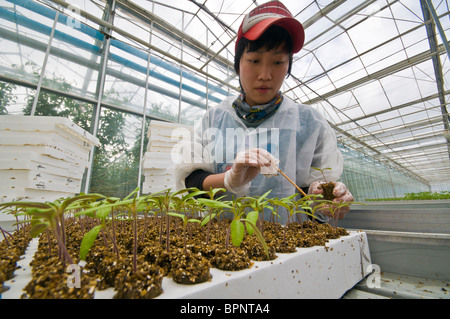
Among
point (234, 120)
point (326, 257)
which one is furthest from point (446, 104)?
point (326, 257)

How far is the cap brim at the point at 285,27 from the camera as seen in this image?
2.91 feet

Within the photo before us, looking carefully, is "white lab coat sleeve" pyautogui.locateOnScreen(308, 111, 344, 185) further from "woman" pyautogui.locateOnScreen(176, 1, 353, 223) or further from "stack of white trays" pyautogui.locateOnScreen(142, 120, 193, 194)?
"stack of white trays" pyautogui.locateOnScreen(142, 120, 193, 194)

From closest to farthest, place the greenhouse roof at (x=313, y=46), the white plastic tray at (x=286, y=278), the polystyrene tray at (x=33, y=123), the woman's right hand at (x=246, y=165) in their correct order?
the white plastic tray at (x=286, y=278)
the woman's right hand at (x=246, y=165)
the polystyrene tray at (x=33, y=123)
the greenhouse roof at (x=313, y=46)

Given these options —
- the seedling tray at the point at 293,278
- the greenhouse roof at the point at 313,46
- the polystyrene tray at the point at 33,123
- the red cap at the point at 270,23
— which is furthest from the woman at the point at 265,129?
the greenhouse roof at the point at 313,46

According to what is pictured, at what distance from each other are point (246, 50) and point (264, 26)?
0.15 m

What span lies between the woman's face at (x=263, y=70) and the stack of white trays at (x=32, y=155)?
1479 mm

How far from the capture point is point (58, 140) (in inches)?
63.2

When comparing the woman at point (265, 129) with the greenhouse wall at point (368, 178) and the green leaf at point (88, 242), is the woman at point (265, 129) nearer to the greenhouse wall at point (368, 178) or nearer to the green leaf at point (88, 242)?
the green leaf at point (88, 242)

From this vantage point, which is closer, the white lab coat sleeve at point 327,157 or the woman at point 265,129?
the woman at point 265,129

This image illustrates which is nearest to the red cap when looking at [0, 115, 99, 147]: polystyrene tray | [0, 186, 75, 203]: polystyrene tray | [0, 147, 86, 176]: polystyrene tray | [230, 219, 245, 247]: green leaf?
[230, 219, 245, 247]: green leaf

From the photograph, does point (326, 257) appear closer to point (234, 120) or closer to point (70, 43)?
point (234, 120)

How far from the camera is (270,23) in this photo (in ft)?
2.89

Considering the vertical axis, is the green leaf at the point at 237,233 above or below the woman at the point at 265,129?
below

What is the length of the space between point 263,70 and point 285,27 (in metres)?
0.23
